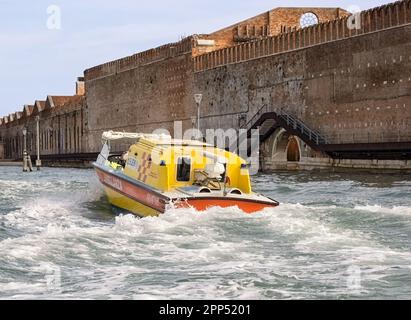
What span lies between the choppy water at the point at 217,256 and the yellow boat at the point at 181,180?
40 cm

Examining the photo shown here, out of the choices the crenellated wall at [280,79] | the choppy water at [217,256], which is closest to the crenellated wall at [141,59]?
the crenellated wall at [280,79]

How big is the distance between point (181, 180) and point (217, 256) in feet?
17.7

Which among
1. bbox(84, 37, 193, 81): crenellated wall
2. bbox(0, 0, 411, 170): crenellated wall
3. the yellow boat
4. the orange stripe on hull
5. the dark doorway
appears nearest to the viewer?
the orange stripe on hull

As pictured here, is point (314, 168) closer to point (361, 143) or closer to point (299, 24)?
point (361, 143)

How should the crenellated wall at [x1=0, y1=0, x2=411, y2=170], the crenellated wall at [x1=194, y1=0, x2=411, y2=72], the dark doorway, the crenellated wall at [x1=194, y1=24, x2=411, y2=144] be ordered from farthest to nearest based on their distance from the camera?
the dark doorway < the crenellated wall at [x1=194, y1=0, x2=411, y2=72] < the crenellated wall at [x1=0, y1=0, x2=411, y2=170] < the crenellated wall at [x1=194, y1=24, x2=411, y2=144]

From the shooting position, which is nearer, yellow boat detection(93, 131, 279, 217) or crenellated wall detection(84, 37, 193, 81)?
yellow boat detection(93, 131, 279, 217)

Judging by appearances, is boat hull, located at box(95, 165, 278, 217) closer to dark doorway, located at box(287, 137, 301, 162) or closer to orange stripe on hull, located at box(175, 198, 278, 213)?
orange stripe on hull, located at box(175, 198, 278, 213)

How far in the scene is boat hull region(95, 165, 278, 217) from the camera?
13.5 metres

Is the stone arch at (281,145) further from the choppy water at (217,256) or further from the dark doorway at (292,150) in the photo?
the choppy water at (217,256)

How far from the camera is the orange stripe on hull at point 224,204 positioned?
530 inches

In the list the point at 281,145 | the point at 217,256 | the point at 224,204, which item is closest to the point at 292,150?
the point at 281,145

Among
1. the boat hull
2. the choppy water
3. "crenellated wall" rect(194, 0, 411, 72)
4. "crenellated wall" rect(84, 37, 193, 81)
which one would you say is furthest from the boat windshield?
"crenellated wall" rect(84, 37, 193, 81)

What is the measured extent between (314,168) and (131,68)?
29.5 meters

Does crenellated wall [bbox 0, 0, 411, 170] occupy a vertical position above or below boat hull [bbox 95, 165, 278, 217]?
above
